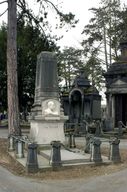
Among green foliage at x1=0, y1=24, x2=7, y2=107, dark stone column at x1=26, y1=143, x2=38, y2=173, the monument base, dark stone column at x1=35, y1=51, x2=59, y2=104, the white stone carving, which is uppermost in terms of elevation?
green foliage at x1=0, y1=24, x2=7, y2=107

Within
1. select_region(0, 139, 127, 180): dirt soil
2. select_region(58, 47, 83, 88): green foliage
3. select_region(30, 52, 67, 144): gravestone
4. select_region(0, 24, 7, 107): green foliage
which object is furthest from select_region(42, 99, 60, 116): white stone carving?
select_region(58, 47, 83, 88): green foliage

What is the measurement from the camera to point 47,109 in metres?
16.4

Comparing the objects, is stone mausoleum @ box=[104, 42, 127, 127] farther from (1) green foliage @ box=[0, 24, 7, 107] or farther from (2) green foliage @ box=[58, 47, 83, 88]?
(2) green foliage @ box=[58, 47, 83, 88]

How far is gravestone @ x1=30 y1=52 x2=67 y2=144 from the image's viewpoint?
16.3m

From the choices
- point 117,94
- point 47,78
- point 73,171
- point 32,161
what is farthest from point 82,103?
point 32,161

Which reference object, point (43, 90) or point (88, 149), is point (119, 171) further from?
point (43, 90)

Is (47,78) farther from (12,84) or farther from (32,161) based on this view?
(32,161)

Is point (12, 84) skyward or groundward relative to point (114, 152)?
skyward

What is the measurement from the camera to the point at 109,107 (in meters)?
33.9

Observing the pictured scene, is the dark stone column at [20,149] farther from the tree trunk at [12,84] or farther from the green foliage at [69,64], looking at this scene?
the green foliage at [69,64]

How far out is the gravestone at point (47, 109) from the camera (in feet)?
53.4

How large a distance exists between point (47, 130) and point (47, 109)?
86cm

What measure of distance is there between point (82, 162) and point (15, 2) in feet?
36.6

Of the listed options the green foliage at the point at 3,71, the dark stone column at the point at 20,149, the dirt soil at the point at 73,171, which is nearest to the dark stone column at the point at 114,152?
the dirt soil at the point at 73,171
